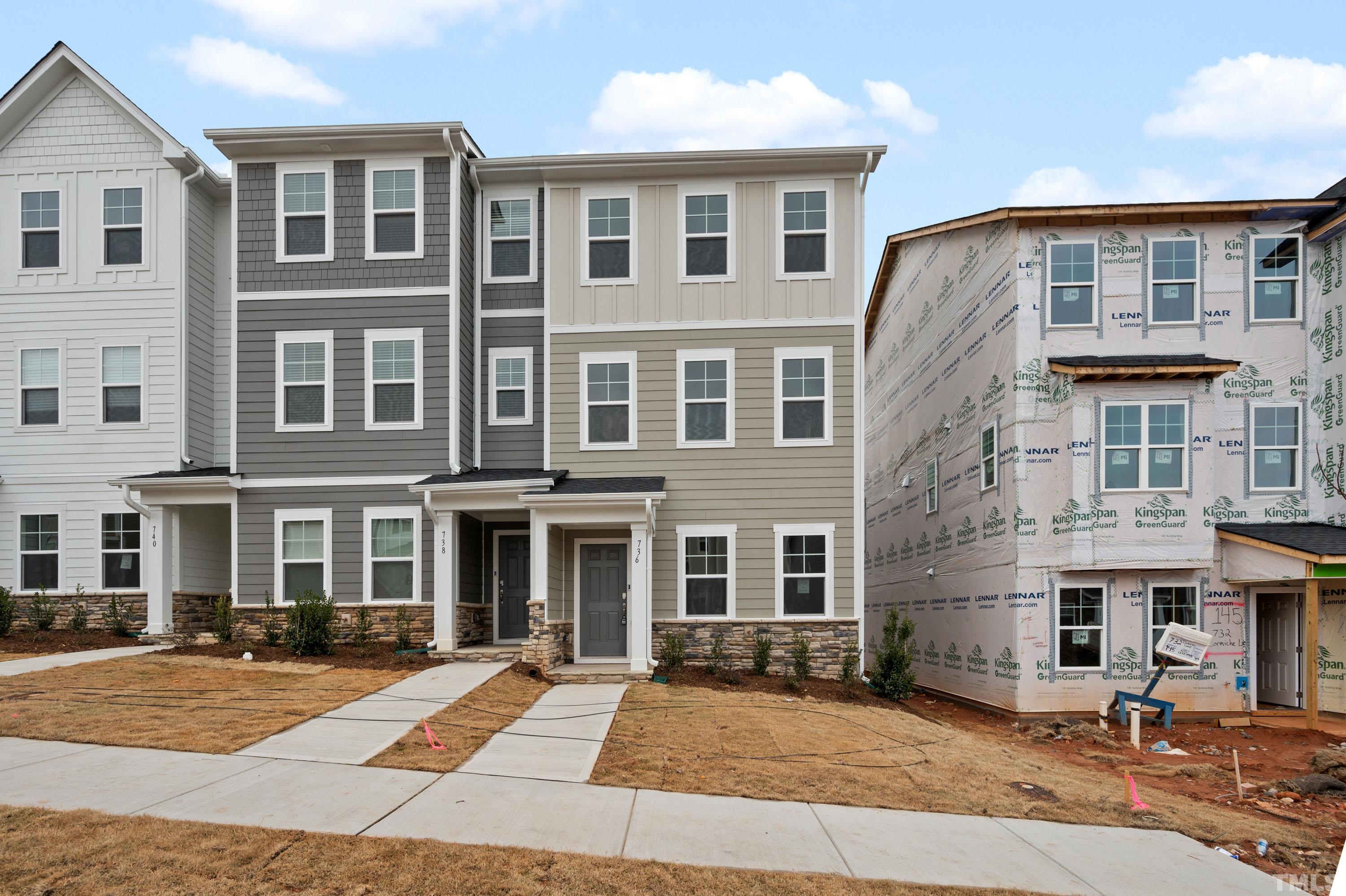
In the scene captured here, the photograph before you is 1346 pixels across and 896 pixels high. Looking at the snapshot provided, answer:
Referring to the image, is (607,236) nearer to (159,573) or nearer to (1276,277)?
(159,573)

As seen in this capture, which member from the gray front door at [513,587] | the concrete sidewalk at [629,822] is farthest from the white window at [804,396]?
the concrete sidewalk at [629,822]

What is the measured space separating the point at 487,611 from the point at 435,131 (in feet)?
28.0

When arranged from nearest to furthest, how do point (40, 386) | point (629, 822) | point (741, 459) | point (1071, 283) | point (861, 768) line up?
point (629, 822)
point (861, 768)
point (1071, 283)
point (741, 459)
point (40, 386)

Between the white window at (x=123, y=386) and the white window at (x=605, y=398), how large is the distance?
8.20 m

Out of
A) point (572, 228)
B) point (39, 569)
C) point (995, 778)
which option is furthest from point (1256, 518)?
point (39, 569)

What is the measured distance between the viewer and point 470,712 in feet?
36.2

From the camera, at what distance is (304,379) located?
16.4 metres

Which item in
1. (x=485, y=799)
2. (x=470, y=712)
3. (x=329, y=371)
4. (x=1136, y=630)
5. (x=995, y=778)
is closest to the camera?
(x=485, y=799)

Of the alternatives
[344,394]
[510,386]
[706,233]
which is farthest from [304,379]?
[706,233]

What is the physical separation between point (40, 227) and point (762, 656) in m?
15.3

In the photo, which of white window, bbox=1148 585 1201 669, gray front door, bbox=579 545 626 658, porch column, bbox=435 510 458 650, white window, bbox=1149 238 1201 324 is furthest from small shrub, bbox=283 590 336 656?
white window, bbox=1149 238 1201 324

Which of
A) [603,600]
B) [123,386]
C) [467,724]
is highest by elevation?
[123,386]

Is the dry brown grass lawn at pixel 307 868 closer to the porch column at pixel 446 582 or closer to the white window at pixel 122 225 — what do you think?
the porch column at pixel 446 582

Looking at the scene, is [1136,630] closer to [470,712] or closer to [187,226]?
[470,712]
